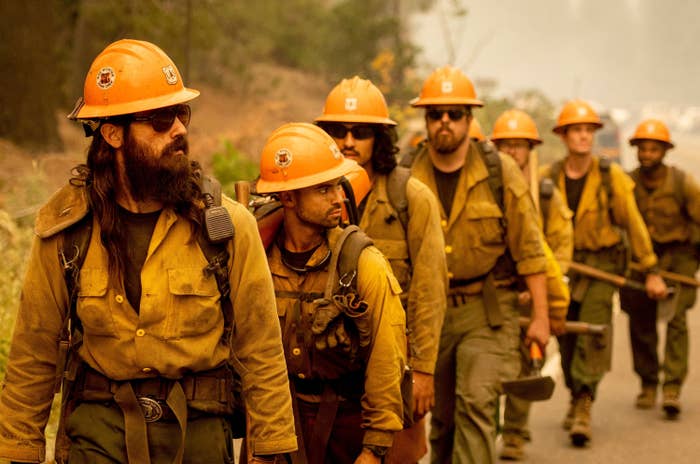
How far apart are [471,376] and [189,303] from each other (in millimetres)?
2956

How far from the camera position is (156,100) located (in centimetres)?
447

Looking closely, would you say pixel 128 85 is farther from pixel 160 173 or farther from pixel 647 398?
pixel 647 398

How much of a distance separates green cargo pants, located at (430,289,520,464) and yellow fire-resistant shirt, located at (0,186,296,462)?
2.48 m

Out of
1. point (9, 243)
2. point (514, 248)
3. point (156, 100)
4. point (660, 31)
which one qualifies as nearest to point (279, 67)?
point (9, 243)

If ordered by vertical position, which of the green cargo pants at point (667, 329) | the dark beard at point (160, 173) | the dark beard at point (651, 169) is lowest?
the green cargo pants at point (667, 329)

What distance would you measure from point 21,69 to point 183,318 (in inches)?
501

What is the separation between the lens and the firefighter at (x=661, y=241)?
11211 millimetres

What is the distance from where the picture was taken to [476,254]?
7.46 m

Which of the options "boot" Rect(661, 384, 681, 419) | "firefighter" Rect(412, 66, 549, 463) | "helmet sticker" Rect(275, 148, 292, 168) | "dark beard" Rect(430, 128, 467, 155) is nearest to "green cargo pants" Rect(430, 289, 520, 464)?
"firefighter" Rect(412, 66, 549, 463)

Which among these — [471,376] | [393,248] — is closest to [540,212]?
[471,376]

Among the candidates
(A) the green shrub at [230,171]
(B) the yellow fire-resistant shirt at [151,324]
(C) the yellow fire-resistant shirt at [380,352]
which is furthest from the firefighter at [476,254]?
(A) the green shrub at [230,171]

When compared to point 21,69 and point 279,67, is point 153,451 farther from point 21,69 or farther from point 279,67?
point 279,67

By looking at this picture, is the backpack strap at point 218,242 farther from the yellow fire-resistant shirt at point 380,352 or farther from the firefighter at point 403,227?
the firefighter at point 403,227

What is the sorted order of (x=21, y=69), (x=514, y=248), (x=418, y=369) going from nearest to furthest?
(x=418, y=369), (x=514, y=248), (x=21, y=69)
